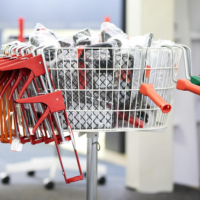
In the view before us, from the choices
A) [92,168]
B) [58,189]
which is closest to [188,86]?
[92,168]

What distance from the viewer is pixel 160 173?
198 cm

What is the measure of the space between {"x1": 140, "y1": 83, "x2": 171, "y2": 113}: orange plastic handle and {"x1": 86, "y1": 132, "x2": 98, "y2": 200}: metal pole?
0.23 m

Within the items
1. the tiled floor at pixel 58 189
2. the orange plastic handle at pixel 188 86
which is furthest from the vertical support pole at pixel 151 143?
the orange plastic handle at pixel 188 86

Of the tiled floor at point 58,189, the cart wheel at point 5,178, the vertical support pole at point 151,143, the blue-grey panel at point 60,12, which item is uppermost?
the blue-grey panel at point 60,12

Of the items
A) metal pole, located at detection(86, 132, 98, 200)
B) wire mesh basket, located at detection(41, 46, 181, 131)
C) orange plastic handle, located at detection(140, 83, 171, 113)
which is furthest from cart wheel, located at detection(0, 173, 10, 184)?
orange plastic handle, located at detection(140, 83, 171, 113)

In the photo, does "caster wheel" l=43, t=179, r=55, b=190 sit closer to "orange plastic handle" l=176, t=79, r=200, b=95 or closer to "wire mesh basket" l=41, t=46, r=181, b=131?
"wire mesh basket" l=41, t=46, r=181, b=131

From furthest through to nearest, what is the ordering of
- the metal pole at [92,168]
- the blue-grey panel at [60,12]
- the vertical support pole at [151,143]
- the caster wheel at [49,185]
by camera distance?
the blue-grey panel at [60,12]
the caster wheel at [49,185]
the vertical support pole at [151,143]
the metal pole at [92,168]

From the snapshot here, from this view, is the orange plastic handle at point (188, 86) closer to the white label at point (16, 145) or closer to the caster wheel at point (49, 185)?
the white label at point (16, 145)

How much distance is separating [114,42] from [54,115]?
0.24 metres

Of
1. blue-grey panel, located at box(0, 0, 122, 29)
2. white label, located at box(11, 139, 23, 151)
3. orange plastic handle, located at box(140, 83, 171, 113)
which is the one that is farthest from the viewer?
blue-grey panel, located at box(0, 0, 122, 29)

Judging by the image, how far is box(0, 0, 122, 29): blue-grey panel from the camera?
2242mm

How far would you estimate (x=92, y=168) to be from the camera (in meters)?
0.86

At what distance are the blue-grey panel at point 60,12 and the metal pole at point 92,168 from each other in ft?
5.36

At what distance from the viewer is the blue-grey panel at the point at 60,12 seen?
224cm
